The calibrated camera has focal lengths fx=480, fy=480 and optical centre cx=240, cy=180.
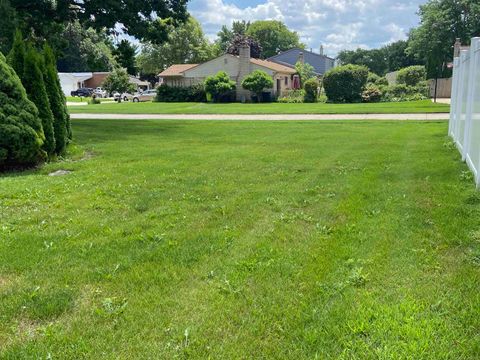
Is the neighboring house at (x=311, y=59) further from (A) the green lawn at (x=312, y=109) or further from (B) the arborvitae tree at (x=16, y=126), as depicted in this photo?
(B) the arborvitae tree at (x=16, y=126)

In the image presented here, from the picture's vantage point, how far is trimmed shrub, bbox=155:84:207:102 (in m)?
38.1

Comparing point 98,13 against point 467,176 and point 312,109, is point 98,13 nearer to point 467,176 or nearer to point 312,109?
point 312,109

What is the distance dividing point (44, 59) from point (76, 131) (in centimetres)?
485

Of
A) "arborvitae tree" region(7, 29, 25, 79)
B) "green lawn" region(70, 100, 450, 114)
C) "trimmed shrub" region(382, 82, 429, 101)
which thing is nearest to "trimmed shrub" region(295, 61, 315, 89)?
"trimmed shrub" region(382, 82, 429, 101)

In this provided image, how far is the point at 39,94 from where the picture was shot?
8625 millimetres

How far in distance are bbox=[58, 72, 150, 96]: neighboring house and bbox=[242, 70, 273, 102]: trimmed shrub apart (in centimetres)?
2805

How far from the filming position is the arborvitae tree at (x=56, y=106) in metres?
9.11

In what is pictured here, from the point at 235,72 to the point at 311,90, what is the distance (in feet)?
26.5

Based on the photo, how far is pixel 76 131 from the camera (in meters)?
13.9

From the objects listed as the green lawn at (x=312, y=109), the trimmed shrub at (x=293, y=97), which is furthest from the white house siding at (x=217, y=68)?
the green lawn at (x=312, y=109)

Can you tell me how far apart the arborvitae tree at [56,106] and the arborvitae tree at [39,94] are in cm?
41

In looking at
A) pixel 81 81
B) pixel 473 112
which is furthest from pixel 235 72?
pixel 81 81

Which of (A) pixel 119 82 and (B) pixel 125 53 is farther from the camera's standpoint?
(A) pixel 119 82

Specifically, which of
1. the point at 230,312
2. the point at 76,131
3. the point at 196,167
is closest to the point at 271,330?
the point at 230,312
